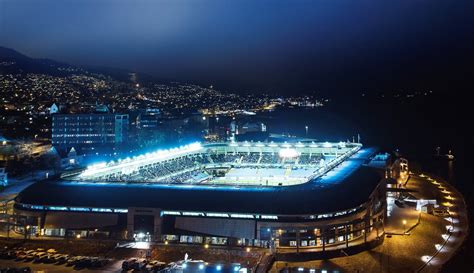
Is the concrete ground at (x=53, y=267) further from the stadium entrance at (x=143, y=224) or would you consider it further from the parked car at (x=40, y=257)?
the stadium entrance at (x=143, y=224)

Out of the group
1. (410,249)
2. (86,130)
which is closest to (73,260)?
(410,249)

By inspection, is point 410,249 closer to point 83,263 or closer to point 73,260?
point 83,263

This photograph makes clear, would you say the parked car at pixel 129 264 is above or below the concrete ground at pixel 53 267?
above

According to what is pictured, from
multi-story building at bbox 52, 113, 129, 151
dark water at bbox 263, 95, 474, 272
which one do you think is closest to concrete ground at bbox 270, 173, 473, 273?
dark water at bbox 263, 95, 474, 272

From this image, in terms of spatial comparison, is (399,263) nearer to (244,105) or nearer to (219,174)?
(219,174)

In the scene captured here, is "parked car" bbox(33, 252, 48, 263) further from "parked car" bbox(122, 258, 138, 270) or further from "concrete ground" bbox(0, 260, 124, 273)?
"parked car" bbox(122, 258, 138, 270)

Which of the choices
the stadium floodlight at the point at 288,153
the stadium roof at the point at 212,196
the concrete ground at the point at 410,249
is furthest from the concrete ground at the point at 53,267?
the stadium floodlight at the point at 288,153
